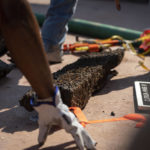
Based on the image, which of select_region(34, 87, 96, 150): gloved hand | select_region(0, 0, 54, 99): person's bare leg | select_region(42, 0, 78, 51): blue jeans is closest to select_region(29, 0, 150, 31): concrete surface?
select_region(42, 0, 78, 51): blue jeans

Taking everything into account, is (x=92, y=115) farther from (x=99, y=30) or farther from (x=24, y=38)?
(x=99, y=30)

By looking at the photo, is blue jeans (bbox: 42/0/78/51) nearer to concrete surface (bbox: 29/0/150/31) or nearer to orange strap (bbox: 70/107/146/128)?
orange strap (bbox: 70/107/146/128)

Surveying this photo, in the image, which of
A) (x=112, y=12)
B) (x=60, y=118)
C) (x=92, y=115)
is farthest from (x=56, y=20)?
(x=112, y=12)

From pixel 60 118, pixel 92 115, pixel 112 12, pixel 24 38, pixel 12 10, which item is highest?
pixel 12 10

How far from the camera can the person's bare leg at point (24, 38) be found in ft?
5.53

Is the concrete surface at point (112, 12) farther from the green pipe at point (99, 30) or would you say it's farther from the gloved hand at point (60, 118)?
the gloved hand at point (60, 118)

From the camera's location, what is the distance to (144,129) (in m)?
0.98

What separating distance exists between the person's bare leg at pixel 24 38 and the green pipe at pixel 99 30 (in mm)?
2680

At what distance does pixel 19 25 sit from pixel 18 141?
838 mm

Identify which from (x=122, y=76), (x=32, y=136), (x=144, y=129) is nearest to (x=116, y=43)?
(x=122, y=76)

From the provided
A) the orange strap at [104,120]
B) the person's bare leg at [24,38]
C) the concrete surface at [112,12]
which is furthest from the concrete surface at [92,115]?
the concrete surface at [112,12]

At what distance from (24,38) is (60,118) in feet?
1.63

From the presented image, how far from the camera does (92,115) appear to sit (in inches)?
98.7

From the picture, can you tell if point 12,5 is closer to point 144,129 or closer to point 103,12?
point 144,129
